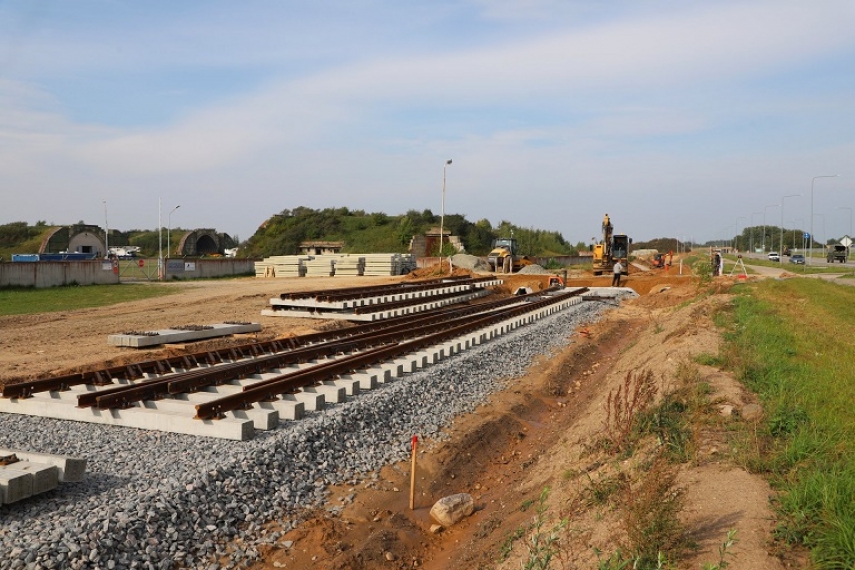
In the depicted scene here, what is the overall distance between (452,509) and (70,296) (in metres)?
27.9

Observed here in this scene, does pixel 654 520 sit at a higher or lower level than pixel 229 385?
higher

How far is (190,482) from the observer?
21.6 feet

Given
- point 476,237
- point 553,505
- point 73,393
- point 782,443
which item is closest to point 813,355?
point 782,443

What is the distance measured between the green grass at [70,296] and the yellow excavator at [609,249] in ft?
86.1

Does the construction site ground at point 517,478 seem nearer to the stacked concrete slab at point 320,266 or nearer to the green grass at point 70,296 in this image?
the green grass at point 70,296

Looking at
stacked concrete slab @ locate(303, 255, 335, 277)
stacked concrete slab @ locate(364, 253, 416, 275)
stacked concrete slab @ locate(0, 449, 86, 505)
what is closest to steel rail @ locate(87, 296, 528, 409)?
stacked concrete slab @ locate(0, 449, 86, 505)

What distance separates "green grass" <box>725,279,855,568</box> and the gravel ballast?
14.2ft

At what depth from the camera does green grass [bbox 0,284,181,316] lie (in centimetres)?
2531

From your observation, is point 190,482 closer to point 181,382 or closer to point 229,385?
point 181,382

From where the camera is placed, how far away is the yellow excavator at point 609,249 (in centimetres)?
4516

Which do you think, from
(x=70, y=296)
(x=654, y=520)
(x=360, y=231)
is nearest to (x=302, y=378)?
(x=654, y=520)

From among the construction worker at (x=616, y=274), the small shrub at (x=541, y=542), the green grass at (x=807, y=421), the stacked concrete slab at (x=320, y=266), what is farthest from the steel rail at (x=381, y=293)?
the small shrub at (x=541, y=542)

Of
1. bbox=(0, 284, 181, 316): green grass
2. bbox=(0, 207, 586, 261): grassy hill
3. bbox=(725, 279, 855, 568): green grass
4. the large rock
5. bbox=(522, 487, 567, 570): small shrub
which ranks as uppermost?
bbox=(0, 207, 586, 261): grassy hill

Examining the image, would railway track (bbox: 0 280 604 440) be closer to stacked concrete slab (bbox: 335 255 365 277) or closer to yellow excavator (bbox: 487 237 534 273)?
stacked concrete slab (bbox: 335 255 365 277)
